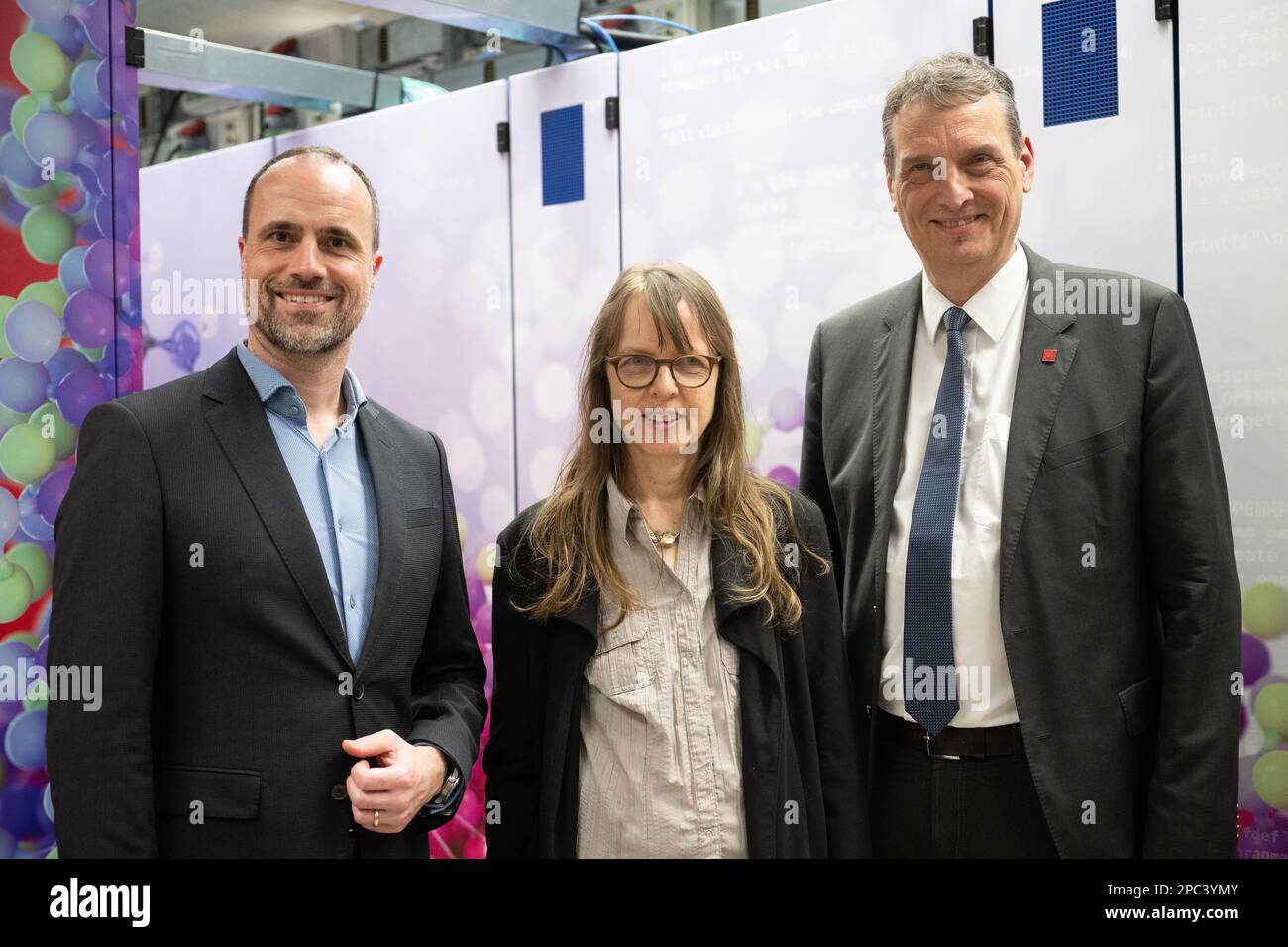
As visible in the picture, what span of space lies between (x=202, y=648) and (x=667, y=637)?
0.63 metres

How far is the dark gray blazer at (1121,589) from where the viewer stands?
1848 mm

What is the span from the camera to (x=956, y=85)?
1962 mm

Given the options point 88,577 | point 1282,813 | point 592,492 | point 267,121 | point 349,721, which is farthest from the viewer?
point 267,121

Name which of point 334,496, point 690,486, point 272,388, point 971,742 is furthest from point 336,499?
point 971,742

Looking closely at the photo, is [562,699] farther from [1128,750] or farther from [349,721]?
[1128,750]

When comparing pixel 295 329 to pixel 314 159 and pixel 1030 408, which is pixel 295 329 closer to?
pixel 314 159

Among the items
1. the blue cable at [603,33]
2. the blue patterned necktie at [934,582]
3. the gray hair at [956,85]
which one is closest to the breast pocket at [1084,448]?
the blue patterned necktie at [934,582]

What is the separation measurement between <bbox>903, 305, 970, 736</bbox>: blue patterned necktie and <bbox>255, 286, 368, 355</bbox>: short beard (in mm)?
934

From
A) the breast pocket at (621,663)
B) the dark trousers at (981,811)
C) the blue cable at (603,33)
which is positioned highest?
the blue cable at (603,33)

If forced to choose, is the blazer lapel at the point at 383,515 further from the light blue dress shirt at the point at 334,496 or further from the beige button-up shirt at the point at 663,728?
the beige button-up shirt at the point at 663,728

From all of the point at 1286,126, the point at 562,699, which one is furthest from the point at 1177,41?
the point at 562,699

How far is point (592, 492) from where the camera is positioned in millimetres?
1848

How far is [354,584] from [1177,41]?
1.72 meters

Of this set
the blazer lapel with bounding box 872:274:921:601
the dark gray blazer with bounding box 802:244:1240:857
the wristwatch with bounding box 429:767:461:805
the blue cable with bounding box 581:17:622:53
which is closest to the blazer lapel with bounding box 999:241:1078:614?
the dark gray blazer with bounding box 802:244:1240:857
